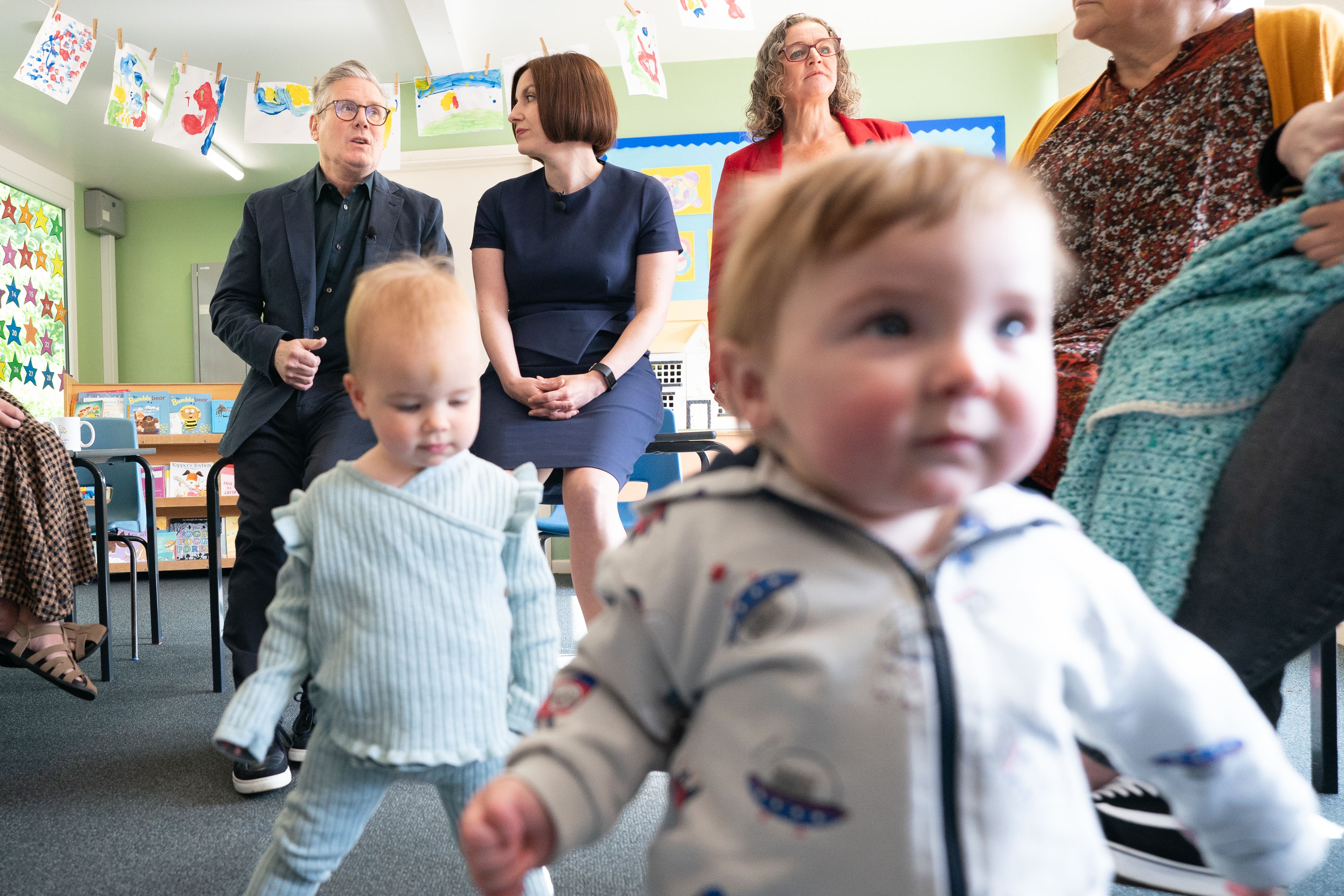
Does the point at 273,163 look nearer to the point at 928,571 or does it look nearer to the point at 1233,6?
the point at 1233,6

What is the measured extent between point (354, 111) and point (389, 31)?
10.2ft

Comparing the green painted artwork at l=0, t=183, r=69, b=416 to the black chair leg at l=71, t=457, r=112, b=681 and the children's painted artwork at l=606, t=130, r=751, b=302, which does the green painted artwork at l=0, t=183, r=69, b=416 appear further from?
the children's painted artwork at l=606, t=130, r=751, b=302

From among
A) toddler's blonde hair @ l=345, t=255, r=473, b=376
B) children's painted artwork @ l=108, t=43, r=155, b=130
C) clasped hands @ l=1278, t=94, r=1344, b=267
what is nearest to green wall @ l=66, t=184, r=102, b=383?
children's painted artwork @ l=108, t=43, r=155, b=130

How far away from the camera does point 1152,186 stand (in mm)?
1120

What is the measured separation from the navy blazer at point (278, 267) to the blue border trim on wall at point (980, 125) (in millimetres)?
3518

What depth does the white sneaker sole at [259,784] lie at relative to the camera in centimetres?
153

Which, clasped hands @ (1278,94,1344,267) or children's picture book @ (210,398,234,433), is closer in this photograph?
clasped hands @ (1278,94,1344,267)

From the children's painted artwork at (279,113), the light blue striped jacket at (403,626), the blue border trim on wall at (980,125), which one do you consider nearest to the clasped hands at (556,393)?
the light blue striped jacket at (403,626)

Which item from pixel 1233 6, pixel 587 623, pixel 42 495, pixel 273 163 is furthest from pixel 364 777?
pixel 273 163

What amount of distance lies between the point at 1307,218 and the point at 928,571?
1.89ft

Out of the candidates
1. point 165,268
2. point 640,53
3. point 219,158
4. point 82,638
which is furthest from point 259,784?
point 165,268

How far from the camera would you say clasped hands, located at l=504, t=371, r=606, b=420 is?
1570 mm

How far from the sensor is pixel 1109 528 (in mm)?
838

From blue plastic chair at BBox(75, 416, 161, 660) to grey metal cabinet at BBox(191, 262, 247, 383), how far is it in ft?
9.55
